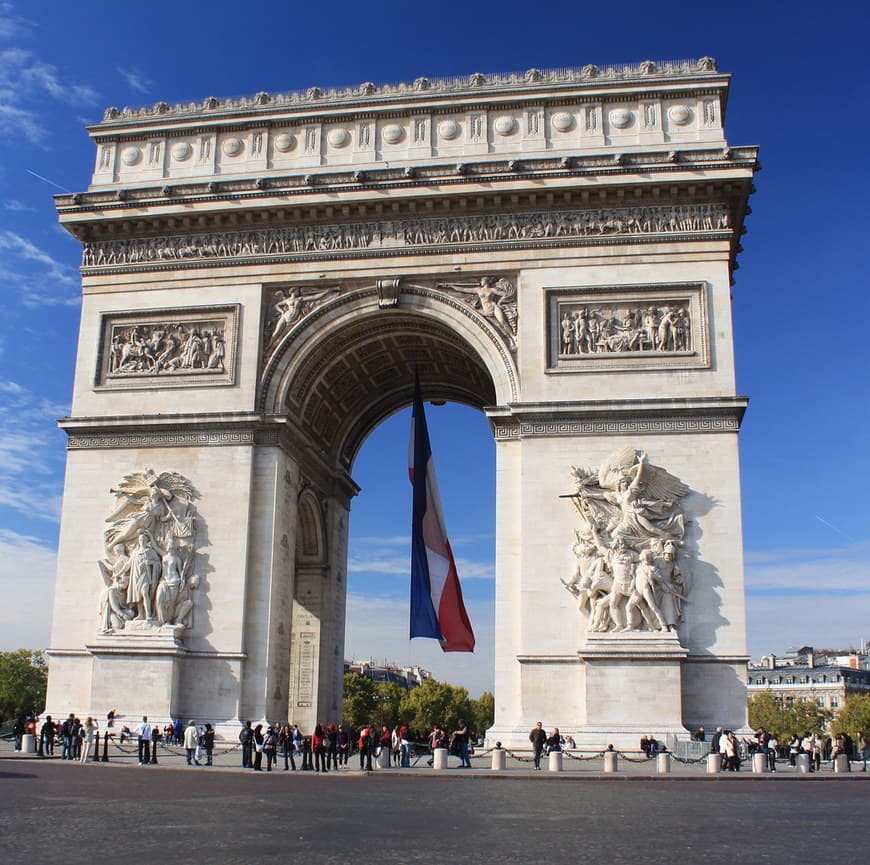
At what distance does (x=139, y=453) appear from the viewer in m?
27.7

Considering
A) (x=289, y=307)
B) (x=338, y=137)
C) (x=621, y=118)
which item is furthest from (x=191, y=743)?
(x=621, y=118)

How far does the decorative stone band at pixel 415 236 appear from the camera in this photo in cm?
2689

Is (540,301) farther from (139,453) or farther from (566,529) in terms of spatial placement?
(139,453)

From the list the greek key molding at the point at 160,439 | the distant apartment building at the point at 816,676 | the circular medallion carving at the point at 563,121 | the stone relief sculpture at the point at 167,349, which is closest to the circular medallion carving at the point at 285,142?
the stone relief sculpture at the point at 167,349

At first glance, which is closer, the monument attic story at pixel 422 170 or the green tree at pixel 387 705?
the monument attic story at pixel 422 170

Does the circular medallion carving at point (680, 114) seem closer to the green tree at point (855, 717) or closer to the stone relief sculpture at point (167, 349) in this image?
the stone relief sculpture at point (167, 349)

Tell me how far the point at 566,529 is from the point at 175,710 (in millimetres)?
9922

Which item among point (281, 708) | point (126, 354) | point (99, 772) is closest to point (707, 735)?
point (281, 708)

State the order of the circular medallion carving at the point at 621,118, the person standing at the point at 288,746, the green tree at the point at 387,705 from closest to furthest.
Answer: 1. the person standing at the point at 288,746
2. the circular medallion carving at the point at 621,118
3. the green tree at the point at 387,705

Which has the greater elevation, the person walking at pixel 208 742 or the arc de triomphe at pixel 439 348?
the arc de triomphe at pixel 439 348

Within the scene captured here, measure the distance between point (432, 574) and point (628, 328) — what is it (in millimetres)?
8229

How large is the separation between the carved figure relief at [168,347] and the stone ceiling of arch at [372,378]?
7.07ft

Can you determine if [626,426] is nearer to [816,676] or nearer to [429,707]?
[429,707]

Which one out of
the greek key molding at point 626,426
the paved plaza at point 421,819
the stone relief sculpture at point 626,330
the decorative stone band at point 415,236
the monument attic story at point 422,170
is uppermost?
the monument attic story at point 422,170
